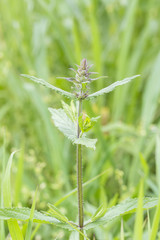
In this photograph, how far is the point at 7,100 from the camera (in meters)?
2.03

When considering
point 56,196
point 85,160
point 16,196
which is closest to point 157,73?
point 85,160

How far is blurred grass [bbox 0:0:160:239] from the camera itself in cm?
149

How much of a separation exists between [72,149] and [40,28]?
0.83 m

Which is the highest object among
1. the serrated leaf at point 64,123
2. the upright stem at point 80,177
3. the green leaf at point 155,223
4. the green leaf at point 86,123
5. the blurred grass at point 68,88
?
the blurred grass at point 68,88

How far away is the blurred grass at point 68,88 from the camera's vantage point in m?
1.49

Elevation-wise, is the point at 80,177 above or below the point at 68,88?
below

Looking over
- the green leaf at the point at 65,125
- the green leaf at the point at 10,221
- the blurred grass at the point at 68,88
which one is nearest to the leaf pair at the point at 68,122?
the green leaf at the point at 65,125

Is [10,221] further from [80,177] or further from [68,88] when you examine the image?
[68,88]

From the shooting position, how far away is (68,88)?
1542 millimetres

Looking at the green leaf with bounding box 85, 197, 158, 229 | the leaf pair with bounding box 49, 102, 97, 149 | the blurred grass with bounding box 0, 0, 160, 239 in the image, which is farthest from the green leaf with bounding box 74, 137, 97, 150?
the blurred grass with bounding box 0, 0, 160, 239

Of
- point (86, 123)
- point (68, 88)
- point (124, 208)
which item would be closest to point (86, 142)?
point (86, 123)

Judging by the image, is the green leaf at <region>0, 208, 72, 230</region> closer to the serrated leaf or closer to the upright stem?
the upright stem

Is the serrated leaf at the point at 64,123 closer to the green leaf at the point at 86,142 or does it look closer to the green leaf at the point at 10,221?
the green leaf at the point at 86,142

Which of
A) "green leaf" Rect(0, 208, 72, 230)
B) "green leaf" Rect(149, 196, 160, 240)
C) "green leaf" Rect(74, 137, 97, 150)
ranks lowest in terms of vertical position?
"green leaf" Rect(149, 196, 160, 240)
